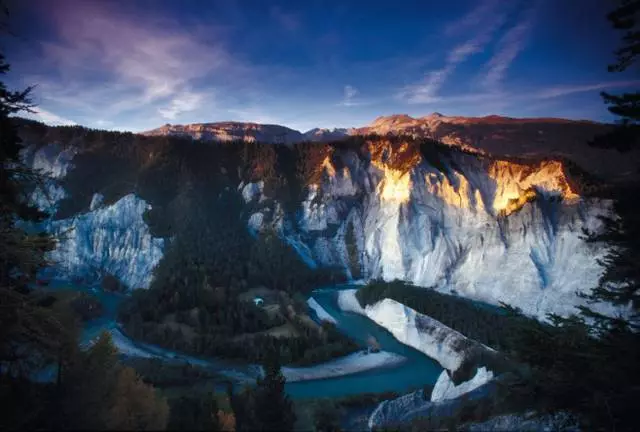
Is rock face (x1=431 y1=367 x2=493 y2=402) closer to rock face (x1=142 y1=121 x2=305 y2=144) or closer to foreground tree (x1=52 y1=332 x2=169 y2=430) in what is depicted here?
foreground tree (x1=52 y1=332 x2=169 y2=430)

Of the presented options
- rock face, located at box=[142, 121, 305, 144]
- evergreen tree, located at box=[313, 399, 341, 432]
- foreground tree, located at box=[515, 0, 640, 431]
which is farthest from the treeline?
rock face, located at box=[142, 121, 305, 144]

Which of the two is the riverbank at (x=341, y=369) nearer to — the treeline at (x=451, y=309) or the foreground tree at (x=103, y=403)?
the treeline at (x=451, y=309)

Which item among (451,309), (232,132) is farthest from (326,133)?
(451,309)

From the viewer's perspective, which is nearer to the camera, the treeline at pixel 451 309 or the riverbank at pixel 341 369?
the riverbank at pixel 341 369

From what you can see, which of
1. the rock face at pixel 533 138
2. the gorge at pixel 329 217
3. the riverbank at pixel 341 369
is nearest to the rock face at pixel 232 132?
the gorge at pixel 329 217

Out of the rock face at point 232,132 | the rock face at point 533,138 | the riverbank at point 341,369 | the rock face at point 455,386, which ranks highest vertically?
the rock face at point 232,132

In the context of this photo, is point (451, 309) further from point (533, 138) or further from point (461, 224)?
point (533, 138)
